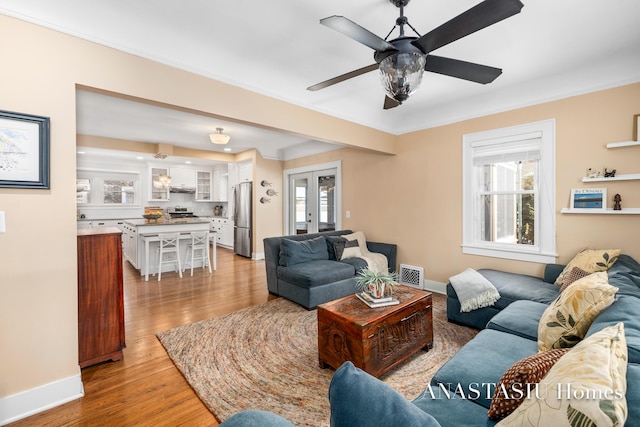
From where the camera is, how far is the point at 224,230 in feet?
28.0

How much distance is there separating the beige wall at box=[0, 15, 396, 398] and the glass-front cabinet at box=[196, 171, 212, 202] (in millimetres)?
7029

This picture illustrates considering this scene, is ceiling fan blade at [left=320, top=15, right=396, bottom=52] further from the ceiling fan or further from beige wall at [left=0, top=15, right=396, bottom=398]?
beige wall at [left=0, top=15, right=396, bottom=398]

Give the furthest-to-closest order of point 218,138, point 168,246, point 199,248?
point 199,248 → point 168,246 → point 218,138

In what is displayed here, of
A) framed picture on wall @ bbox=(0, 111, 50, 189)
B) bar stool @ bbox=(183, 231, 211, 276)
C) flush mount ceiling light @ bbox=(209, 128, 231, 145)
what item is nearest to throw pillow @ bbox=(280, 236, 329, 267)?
flush mount ceiling light @ bbox=(209, 128, 231, 145)

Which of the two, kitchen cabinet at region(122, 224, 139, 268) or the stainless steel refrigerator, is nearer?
kitchen cabinet at region(122, 224, 139, 268)

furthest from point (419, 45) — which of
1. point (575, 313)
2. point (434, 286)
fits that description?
point (434, 286)

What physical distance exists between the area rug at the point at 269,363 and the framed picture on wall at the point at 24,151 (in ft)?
5.77

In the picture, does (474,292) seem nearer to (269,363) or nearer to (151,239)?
(269,363)

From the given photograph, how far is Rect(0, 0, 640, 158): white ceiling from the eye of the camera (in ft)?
6.56

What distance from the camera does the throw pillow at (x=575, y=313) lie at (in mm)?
A: 1461

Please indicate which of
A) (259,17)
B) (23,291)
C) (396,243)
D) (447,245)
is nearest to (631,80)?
(447,245)

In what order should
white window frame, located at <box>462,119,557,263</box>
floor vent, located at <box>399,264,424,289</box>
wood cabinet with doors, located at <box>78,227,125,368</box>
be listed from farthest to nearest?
floor vent, located at <box>399,264,424,289</box>
white window frame, located at <box>462,119,557,263</box>
wood cabinet with doors, located at <box>78,227,125,368</box>

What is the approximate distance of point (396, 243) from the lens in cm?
481

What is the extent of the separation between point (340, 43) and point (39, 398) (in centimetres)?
345
